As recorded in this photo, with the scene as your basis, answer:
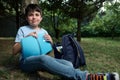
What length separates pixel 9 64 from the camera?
200 inches

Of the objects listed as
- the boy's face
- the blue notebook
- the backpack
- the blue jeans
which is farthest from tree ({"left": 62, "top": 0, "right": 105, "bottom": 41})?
the blue jeans

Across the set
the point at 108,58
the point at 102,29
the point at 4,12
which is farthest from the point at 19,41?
the point at 102,29

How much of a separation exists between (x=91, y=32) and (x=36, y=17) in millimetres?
17964

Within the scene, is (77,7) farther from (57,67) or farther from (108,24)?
(57,67)

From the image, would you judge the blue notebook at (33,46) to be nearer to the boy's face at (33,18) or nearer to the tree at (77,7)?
the boy's face at (33,18)

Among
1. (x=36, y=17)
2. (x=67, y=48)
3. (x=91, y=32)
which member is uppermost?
(x=36, y=17)

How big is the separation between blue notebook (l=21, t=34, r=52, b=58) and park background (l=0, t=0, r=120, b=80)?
41 cm

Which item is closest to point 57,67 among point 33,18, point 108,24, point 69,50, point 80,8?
point 69,50

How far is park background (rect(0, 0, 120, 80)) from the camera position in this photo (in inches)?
211

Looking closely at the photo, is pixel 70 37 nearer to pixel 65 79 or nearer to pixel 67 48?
pixel 67 48

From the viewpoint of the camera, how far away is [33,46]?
168 inches

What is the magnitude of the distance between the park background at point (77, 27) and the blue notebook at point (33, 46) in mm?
408

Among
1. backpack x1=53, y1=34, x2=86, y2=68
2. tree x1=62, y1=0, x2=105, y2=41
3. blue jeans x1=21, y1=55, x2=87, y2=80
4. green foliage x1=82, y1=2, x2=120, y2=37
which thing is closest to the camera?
blue jeans x1=21, y1=55, x2=87, y2=80

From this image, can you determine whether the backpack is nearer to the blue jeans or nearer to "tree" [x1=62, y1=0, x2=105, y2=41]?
the blue jeans
